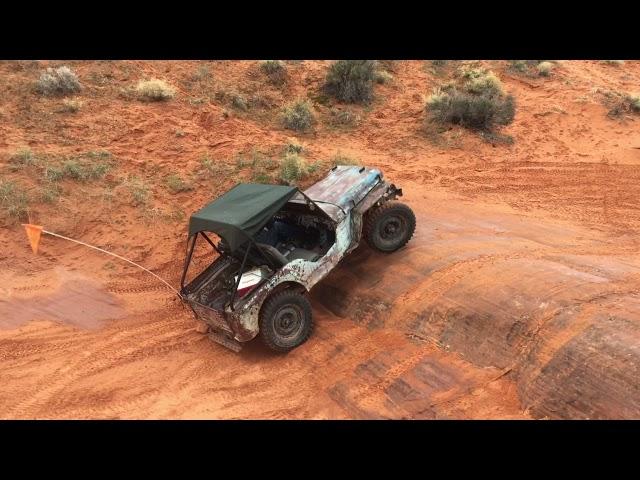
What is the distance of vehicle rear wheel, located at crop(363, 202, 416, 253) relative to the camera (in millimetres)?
7906

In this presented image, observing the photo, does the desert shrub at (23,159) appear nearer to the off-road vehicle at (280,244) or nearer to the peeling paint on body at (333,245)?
the off-road vehicle at (280,244)

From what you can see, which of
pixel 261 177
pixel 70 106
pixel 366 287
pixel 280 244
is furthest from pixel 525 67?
pixel 70 106

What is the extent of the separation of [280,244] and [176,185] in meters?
3.76

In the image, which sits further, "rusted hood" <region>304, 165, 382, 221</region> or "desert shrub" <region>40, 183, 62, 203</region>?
"desert shrub" <region>40, 183, 62, 203</region>

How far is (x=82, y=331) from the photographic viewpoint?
777cm

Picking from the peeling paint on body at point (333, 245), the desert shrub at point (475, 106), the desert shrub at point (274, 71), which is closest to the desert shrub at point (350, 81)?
the desert shrub at point (274, 71)

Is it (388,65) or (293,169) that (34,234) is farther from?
(388,65)

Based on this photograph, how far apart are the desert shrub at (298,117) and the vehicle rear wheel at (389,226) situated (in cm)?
602

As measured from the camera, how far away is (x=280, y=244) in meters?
8.08

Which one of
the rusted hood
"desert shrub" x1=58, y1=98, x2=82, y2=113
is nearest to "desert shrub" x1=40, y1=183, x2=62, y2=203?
"desert shrub" x1=58, y1=98, x2=82, y2=113

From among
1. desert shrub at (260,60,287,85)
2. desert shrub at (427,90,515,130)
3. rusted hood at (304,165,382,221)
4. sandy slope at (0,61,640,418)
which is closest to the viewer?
sandy slope at (0,61,640,418)

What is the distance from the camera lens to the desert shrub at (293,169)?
11008 millimetres

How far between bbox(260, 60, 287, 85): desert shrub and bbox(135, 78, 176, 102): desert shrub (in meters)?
3.15

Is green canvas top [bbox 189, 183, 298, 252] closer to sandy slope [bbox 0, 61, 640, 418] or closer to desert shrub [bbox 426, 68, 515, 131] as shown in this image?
sandy slope [bbox 0, 61, 640, 418]
